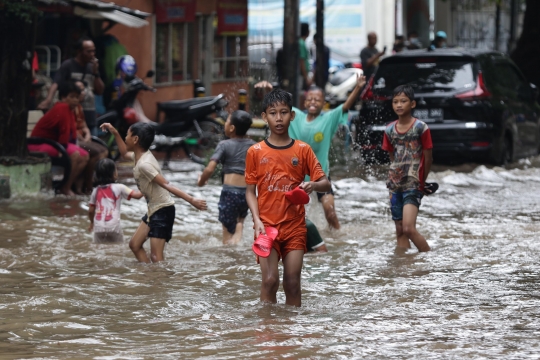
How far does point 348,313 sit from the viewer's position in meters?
6.89

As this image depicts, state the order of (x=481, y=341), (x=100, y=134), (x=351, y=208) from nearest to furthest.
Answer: (x=481, y=341) < (x=351, y=208) < (x=100, y=134)

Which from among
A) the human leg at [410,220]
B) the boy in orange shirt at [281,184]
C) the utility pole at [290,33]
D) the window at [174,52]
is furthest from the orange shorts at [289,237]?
the window at [174,52]

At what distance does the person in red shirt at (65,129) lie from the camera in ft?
42.4

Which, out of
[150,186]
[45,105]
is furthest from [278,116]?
[45,105]

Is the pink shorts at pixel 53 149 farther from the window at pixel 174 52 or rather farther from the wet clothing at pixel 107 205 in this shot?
the window at pixel 174 52

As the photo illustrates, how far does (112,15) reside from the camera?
16.7 m

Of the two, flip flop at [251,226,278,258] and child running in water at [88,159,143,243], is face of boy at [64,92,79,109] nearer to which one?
child running in water at [88,159,143,243]

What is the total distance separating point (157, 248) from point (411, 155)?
2310 mm

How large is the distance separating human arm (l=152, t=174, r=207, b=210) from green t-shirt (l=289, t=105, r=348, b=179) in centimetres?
192

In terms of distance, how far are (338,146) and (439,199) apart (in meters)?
4.41

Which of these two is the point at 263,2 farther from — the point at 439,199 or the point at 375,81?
the point at 439,199

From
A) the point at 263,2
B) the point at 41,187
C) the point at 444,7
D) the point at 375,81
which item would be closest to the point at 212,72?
the point at 263,2

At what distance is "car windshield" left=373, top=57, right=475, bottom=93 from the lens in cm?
1529

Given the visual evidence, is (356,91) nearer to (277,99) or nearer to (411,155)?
(411,155)
